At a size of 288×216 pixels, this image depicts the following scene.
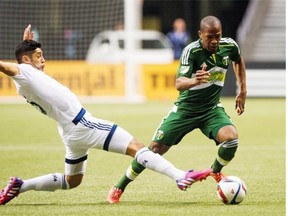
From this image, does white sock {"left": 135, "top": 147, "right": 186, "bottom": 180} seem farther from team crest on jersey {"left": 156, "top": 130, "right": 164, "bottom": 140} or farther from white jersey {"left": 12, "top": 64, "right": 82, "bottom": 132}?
team crest on jersey {"left": 156, "top": 130, "right": 164, "bottom": 140}

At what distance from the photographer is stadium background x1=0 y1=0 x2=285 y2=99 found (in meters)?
25.9

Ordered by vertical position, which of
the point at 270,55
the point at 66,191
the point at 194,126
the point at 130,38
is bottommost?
the point at 270,55

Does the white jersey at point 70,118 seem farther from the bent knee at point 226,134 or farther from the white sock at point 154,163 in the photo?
the bent knee at point 226,134

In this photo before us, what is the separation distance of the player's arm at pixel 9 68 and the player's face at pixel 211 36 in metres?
1.92

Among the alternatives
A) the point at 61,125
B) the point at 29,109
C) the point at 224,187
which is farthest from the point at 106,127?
the point at 29,109

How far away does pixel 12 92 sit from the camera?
86.2ft

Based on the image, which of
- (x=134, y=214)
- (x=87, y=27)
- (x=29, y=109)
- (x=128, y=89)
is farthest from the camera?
(x=87, y=27)

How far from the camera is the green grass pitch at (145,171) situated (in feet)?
28.2

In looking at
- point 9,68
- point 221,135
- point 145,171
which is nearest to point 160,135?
point 221,135

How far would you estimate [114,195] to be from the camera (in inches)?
360

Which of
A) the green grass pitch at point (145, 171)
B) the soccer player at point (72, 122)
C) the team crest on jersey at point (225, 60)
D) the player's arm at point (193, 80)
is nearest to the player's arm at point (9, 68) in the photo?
the soccer player at point (72, 122)

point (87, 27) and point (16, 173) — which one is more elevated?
point (16, 173)

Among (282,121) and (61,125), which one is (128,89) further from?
(61,125)

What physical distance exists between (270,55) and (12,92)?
10271 millimetres
